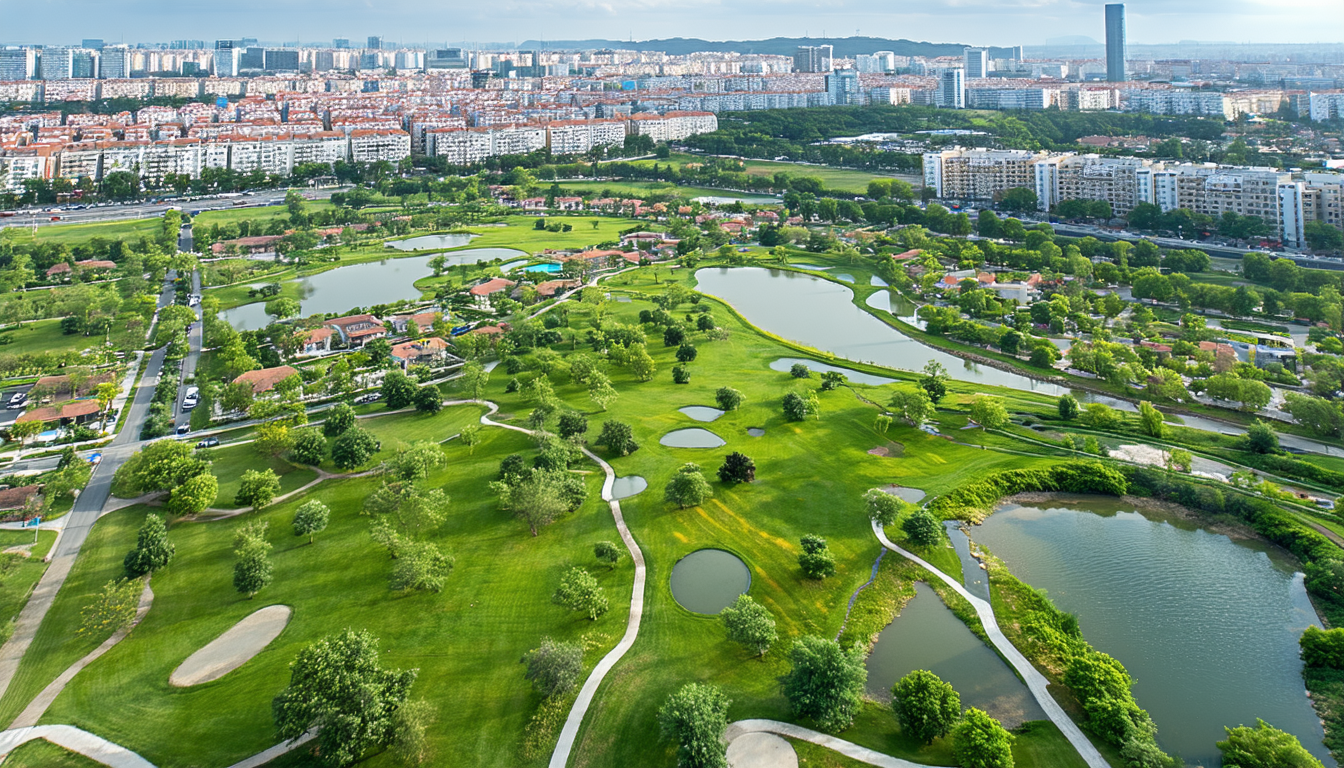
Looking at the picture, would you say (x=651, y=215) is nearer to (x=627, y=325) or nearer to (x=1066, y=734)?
(x=627, y=325)

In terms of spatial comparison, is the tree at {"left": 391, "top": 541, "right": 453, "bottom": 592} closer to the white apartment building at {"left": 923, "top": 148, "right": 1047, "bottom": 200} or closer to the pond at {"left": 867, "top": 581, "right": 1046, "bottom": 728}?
the pond at {"left": 867, "top": 581, "right": 1046, "bottom": 728}

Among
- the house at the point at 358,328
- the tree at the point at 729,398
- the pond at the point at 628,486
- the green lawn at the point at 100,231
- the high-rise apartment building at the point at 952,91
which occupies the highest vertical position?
the high-rise apartment building at the point at 952,91

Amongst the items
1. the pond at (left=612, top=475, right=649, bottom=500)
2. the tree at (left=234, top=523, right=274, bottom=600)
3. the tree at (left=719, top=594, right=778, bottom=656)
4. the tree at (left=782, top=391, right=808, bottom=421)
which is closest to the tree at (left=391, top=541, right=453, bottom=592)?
the tree at (left=234, top=523, right=274, bottom=600)

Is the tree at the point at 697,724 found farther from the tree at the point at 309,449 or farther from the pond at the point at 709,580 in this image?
the tree at the point at 309,449

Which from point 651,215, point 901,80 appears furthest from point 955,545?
point 901,80

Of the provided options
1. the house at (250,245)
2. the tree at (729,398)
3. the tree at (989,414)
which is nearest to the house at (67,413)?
the tree at (729,398)

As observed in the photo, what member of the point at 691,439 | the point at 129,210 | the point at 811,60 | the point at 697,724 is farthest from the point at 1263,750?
the point at 811,60

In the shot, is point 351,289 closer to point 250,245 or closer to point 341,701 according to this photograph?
point 250,245
